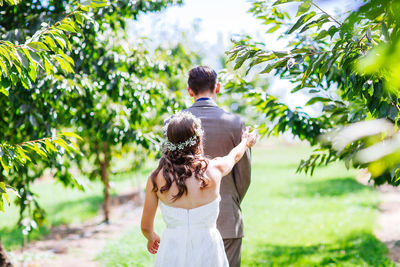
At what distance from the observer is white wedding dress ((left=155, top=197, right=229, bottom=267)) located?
2.42 metres

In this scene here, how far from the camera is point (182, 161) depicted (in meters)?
2.41

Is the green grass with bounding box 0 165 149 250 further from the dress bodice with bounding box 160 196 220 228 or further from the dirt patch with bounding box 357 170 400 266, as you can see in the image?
the dress bodice with bounding box 160 196 220 228

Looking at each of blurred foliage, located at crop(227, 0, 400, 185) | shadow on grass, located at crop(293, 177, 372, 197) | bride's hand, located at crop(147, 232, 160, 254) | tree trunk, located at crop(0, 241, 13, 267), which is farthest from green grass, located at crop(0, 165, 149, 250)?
shadow on grass, located at crop(293, 177, 372, 197)

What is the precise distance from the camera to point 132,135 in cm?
459

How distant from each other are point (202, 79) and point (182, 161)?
672 mm

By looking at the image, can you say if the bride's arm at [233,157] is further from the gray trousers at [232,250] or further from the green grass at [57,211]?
the green grass at [57,211]

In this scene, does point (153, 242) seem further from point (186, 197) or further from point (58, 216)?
point (58, 216)

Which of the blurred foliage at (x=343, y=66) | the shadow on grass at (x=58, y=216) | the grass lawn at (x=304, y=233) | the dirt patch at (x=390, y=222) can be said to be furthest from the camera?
the shadow on grass at (x=58, y=216)

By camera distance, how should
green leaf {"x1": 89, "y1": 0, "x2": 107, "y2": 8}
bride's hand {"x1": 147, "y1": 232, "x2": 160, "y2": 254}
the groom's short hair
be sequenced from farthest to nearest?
green leaf {"x1": 89, "y1": 0, "x2": 107, "y2": 8}, the groom's short hair, bride's hand {"x1": 147, "y1": 232, "x2": 160, "y2": 254}

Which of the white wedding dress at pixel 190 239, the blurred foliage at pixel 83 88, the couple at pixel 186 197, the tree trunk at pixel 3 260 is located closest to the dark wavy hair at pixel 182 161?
the couple at pixel 186 197

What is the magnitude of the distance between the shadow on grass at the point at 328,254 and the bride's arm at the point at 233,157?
11.3 ft

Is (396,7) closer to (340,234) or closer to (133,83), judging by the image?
(133,83)

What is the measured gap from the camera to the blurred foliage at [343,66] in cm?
99

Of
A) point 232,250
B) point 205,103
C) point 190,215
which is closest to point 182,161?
point 190,215
